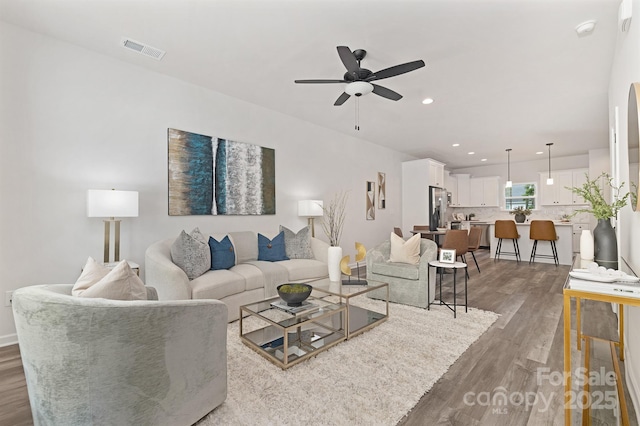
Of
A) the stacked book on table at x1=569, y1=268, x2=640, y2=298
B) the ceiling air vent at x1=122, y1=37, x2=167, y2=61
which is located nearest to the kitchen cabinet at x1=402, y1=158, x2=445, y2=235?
the stacked book on table at x1=569, y1=268, x2=640, y2=298

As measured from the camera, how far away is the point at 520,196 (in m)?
8.87

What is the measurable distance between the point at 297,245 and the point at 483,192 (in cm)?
772

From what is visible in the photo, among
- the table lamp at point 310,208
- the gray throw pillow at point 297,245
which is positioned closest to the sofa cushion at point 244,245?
the gray throw pillow at point 297,245

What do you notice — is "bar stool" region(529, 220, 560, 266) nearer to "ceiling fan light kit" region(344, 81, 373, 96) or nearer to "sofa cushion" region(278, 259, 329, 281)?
"sofa cushion" region(278, 259, 329, 281)

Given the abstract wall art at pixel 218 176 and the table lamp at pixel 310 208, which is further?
the table lamp at pixel 310 208

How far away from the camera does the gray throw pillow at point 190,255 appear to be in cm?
294

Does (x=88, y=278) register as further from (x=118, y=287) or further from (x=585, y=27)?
(x=585, y=27)

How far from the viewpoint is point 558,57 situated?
300cm

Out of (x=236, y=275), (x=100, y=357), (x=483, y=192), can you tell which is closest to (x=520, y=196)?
(x=483, y=192)

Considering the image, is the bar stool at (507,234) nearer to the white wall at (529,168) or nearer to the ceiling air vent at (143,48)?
the white wall at (529,168)

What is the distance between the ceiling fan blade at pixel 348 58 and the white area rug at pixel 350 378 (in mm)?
2399

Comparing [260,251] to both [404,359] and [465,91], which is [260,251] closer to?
[404,359]

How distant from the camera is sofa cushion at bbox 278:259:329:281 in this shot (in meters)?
3.61

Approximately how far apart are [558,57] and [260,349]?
405 cm
